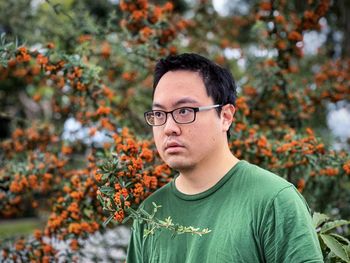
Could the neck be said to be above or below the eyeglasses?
below

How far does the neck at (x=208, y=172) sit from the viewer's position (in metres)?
2.03

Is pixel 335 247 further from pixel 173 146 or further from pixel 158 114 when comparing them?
pixel 158 114

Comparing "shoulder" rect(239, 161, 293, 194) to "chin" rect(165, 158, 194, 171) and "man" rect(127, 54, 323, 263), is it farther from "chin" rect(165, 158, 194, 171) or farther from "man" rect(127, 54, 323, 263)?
"chin" rect(165, 158, 194, 171)

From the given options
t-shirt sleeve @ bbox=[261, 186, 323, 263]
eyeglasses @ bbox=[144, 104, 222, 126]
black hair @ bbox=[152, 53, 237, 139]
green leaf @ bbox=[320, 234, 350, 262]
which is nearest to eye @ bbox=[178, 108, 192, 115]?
eyeglasses @ bbox=[144, 104, 222, 126]

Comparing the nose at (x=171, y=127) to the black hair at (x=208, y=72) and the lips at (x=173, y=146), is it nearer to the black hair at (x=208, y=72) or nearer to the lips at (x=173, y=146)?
the lips at (x=173, y=146)

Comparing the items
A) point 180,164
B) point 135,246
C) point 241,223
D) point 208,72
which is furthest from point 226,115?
point 135,246

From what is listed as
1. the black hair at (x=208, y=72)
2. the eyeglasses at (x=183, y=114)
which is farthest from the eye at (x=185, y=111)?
the black hair at (x=208, y=72)

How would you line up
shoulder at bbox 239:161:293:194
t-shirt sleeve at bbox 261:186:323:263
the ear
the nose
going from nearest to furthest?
t-shirt sleeve at bbox 261:186:323:263, shoulder at bbox 239:161:293:194, the nose, the ear

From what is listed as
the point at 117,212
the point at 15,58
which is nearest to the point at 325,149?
the point at 117,212

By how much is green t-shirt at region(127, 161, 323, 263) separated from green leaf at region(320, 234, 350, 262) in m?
0.44

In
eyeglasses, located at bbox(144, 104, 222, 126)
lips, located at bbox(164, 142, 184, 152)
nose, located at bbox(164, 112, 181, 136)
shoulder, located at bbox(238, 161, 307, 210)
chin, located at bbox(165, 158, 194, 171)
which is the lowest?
shoulder, located at bbox(238, 161, 307, 210)

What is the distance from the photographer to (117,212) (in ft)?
6.81

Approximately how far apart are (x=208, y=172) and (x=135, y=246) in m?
0.54

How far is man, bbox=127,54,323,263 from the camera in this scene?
1766 millimetres
